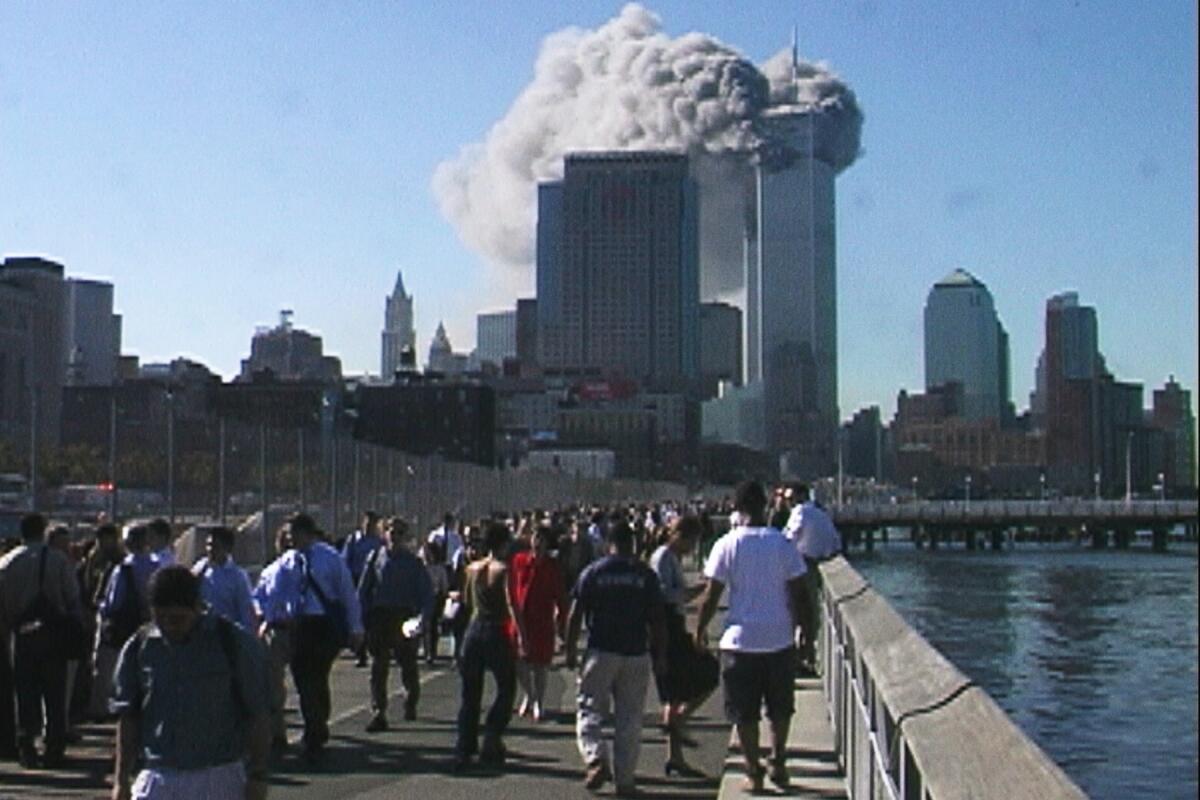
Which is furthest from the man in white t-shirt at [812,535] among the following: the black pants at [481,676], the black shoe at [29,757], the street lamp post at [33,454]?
the street lamp post at [33,454]

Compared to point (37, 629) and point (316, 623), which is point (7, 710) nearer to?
point (37, 629)

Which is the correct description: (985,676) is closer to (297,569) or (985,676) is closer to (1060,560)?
(297,569)

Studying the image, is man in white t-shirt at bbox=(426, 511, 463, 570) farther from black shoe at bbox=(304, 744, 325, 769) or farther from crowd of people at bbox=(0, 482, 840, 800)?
black shoe at bbox=(304, 744, 325, 769)

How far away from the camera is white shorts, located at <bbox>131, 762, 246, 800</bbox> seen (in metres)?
6.73

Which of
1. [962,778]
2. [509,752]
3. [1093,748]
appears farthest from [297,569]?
[1093,748]

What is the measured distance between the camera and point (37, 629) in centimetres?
1316

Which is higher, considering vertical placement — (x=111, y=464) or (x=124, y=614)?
(x=111, y=464)

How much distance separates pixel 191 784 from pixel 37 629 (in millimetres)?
6912

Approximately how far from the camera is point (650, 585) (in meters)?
11.8

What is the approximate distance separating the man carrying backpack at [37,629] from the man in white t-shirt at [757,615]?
4955mm

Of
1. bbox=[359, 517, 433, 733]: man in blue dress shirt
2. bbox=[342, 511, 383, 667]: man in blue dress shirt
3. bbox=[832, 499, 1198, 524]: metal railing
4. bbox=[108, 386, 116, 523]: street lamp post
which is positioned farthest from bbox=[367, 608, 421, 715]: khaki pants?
bbox=[832, 499, 1198, 524]: metal railing

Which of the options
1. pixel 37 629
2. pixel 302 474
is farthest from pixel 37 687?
pixel 302 474

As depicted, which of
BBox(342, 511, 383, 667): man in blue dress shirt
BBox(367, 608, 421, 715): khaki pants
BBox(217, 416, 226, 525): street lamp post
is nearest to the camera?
BBox(367, 608, 421, 715): khaki pants

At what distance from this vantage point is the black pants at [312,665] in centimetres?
1352
